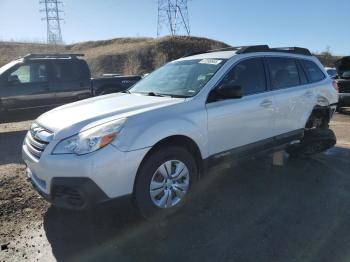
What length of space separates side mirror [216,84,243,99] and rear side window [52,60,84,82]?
6589 millimetres

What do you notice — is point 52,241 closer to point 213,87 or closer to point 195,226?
point 195,226

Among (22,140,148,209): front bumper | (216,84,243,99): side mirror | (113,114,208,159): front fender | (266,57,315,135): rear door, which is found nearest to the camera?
(22,140,148,209): front bumper

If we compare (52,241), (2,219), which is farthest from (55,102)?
(52,241)

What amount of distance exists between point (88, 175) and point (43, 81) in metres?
6.97

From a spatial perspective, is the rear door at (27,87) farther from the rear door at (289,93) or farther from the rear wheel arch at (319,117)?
the rear wheel arch at (319,117)

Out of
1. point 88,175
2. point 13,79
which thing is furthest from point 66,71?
point 88,175

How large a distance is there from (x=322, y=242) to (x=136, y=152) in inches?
77.1

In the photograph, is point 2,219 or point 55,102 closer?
point 2,219

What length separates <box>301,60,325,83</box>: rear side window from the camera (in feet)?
20.3

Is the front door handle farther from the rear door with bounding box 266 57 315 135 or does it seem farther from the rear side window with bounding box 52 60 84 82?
the rear side window with bounding box 52 60 84 82

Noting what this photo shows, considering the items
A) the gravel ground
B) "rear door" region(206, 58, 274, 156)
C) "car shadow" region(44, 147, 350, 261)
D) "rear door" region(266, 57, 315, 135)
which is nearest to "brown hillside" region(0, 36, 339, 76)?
"rear door" region(266, 57, 315, 135)

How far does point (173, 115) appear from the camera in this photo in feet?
13.7

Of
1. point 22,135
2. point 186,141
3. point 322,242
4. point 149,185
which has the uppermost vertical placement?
point 186,141

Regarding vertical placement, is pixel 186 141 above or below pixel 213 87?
below
